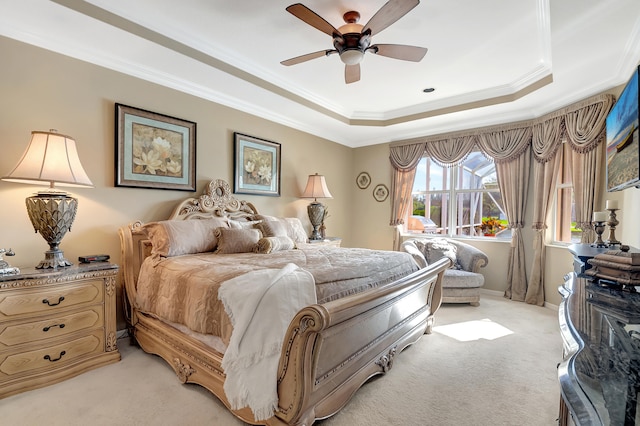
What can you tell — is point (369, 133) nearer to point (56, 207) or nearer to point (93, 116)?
point (93, 116)

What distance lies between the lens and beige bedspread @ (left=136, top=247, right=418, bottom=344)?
5.93 feet

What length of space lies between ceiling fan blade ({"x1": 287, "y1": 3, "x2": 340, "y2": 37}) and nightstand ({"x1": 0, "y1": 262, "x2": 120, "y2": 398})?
239 centimetres

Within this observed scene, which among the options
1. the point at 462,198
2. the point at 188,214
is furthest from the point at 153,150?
the point at 462,198

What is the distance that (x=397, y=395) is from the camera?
2.00 m

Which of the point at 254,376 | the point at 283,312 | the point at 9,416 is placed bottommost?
the point at 9,416

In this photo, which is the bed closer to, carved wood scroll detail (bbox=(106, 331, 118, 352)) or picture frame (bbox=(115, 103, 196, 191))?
carved wood scroll detail (bbox=(106, 331, 118, 352))

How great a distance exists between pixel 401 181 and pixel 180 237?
3990 millimetres

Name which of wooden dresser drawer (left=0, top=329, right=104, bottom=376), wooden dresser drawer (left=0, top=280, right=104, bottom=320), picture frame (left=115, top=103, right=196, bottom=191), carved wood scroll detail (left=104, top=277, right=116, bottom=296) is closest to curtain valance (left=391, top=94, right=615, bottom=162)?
picture frame (left=115, top=103, right=196, bottom=191)

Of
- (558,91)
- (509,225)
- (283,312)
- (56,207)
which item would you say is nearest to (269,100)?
(56,207)

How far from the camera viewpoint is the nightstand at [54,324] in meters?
1.95

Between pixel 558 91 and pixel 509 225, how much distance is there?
1.86 m

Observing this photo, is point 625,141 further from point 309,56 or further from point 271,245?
point 271,245

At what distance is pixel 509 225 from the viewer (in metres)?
4.40

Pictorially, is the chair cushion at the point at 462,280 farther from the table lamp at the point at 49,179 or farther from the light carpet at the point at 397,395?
the table lamp at the point at 49,179
